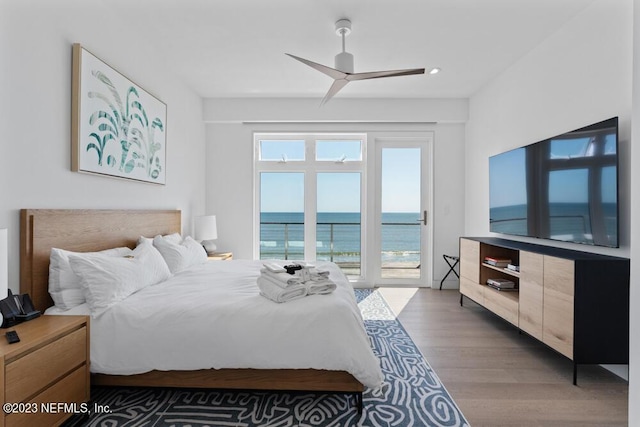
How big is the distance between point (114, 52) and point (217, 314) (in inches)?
90.5

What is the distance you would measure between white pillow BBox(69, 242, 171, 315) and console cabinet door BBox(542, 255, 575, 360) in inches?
110

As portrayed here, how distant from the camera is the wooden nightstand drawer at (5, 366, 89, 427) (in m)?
1.36

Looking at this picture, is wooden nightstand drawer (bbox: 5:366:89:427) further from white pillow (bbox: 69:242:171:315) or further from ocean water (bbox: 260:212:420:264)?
ocean water (bbox: 260:212:420:264)

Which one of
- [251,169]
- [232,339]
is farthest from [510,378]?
[251,169]

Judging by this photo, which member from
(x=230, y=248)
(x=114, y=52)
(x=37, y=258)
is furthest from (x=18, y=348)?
(x=230, y=248)

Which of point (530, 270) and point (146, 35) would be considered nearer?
point (530, 270)

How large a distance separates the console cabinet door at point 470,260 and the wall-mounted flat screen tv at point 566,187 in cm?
38

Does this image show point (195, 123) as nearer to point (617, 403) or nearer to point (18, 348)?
point (18, 348)

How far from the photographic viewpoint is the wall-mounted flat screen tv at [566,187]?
224cm

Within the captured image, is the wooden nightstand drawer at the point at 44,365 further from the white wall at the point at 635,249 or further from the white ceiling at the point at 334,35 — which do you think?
the white ceiling at the point at 334,35

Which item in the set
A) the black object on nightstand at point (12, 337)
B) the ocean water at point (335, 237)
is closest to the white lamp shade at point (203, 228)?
the ocean water at point (335, 237)

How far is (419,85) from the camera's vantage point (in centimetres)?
419

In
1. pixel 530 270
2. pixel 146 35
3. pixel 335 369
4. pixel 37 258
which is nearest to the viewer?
pixel 335 369

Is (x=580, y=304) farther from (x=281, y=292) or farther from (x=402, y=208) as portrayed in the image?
(x=402, y=208)
